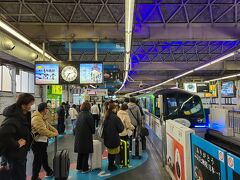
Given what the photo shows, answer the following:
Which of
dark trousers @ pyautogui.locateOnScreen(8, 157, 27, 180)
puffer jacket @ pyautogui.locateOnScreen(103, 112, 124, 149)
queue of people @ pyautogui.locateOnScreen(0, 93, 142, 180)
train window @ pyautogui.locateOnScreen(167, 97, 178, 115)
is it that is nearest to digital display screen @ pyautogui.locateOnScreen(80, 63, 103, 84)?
queue of people @ pyautogui.locateOnScreen(0, 93, 142, 180)

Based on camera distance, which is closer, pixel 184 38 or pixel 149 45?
pixel 184 38

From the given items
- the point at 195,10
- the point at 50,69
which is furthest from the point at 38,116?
the point at 195,10

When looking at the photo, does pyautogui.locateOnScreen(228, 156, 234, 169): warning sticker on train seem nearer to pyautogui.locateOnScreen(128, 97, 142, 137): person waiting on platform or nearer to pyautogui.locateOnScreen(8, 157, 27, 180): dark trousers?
pyautogui.locateOnScreen(8, 157, 27, 180): dark trousers

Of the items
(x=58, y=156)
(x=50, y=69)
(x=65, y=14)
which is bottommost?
(x=58, y=156)

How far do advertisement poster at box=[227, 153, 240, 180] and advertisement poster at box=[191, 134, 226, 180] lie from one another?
0.34 feet

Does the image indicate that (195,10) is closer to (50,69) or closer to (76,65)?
(76,65)

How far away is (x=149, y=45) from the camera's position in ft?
46.2

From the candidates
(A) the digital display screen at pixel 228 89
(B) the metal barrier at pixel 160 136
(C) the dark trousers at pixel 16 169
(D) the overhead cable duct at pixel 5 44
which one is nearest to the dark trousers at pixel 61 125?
(B) the metal barrier at pixel 160 136

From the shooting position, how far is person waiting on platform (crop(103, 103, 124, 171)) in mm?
5852

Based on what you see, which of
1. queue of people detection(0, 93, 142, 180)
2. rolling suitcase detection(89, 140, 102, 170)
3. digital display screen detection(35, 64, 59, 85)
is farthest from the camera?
digital display screen detection(35, 64, 59, 85)

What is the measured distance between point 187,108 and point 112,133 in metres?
6.43

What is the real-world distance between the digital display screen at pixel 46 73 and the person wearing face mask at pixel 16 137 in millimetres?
4538

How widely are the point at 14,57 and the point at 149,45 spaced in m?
7.98

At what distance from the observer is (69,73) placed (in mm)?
8305
